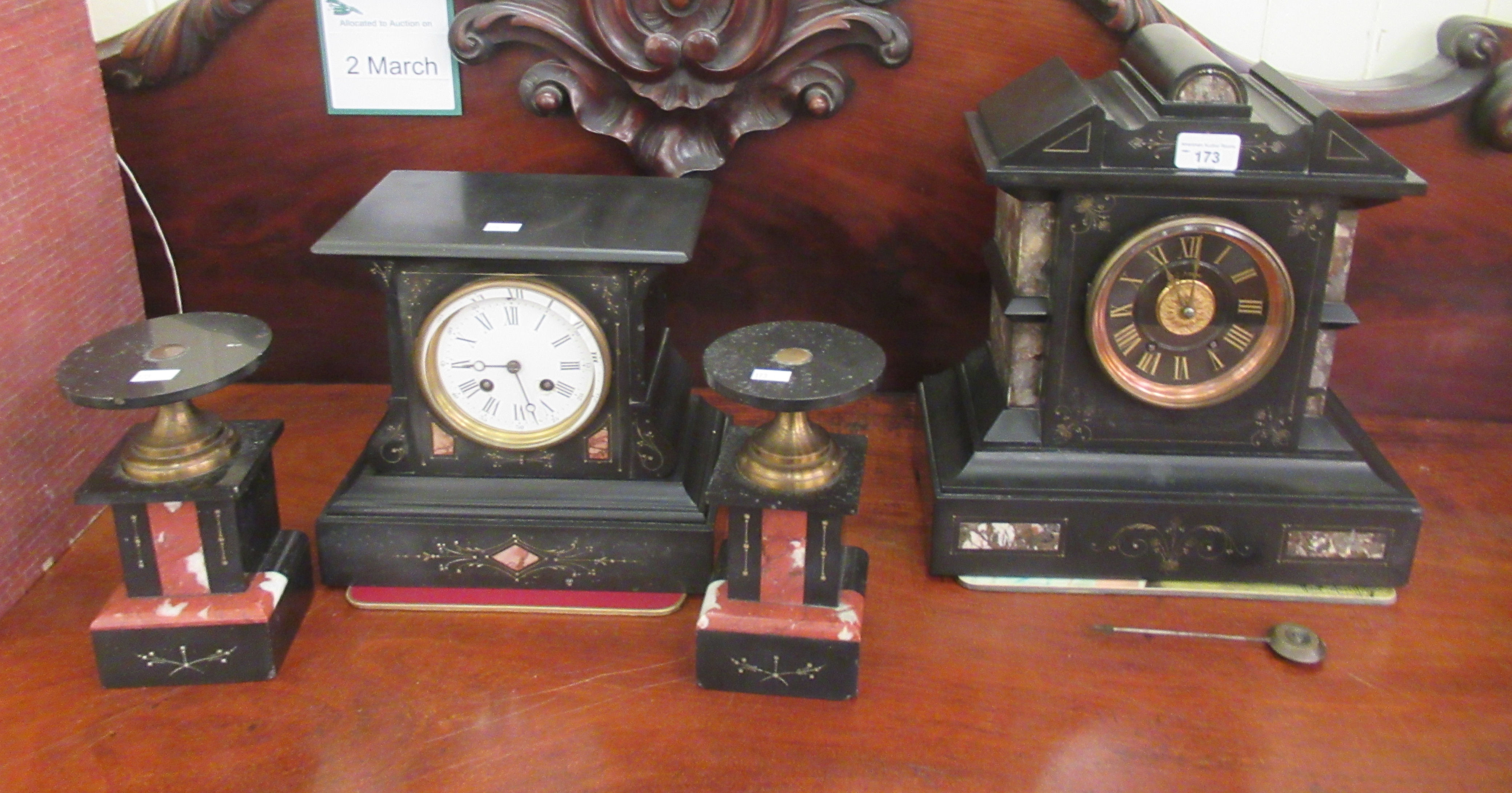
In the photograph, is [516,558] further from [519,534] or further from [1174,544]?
[1174,544]

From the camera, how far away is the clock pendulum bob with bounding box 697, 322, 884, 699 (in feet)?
3.98

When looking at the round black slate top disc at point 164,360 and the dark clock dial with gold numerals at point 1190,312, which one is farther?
the dark clock dial with gold numerals at point 1190,312

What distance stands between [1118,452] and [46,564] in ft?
3.83

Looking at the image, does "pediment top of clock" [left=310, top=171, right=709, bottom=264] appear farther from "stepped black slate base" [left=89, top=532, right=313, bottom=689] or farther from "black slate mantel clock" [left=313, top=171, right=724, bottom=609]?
"stepped black slate base" [left=89, top=532, right=313, bottom=689]

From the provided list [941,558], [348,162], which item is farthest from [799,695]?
[348,162]

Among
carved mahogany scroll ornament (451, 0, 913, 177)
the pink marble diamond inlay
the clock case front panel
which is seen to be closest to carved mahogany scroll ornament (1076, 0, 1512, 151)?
carved mahogany scroll ornament (451, 0, 913, 177)

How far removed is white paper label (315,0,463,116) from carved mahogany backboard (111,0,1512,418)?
19mm

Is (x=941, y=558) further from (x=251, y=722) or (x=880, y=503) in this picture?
(x=251, y=722)

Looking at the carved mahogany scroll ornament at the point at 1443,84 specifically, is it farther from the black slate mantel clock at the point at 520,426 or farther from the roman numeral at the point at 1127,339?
the black slate mantel clock at the point at 520,426

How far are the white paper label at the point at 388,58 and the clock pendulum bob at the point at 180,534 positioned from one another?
49 centimetres

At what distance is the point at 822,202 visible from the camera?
5.57ft

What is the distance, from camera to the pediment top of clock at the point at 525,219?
4.14ft

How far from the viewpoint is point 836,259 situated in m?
1.73

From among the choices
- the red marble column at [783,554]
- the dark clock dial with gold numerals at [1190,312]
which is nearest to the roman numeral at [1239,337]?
the dark clock dial with gold numerals at [1190,312]
